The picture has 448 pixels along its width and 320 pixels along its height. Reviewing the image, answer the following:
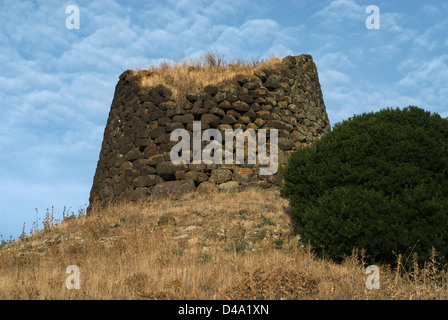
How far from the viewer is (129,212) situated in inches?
432

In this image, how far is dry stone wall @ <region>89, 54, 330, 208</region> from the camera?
13.0m

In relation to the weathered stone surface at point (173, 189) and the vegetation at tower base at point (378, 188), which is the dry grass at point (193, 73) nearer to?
the weathered stone surface at point (173, 189)

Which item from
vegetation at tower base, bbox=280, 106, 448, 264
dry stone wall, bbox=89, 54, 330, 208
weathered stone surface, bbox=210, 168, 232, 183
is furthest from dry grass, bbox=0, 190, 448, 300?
dry stone wall, bbox=89, 54, 330, 208

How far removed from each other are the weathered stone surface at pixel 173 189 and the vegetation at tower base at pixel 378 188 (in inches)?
187

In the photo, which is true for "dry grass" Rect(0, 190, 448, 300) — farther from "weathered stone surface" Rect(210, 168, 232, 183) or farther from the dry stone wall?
the dry stone wall

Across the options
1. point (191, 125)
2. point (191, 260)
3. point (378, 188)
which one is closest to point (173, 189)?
point (191, 125)

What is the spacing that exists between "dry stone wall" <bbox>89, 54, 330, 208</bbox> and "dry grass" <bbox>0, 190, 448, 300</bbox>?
112 centimetres

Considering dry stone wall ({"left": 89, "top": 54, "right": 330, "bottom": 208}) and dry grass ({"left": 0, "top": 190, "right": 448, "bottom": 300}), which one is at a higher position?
dry stone wall ({"left": 89, "top": 54, "right": 330, "bottom": 208})

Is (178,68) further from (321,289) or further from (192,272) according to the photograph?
(321,289)

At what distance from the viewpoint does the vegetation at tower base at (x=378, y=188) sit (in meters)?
6.57

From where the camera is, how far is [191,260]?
22.5ft

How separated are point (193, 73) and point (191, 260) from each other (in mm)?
9719

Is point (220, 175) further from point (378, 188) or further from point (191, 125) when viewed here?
point (378, 188)
